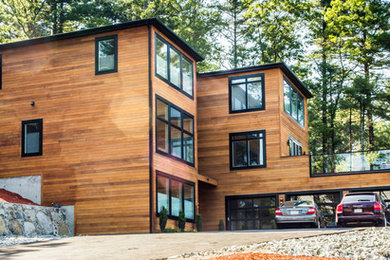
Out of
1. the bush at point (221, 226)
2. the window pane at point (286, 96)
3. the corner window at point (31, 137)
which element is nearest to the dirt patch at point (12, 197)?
the corner window at point (31, 137)

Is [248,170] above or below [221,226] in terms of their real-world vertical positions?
above

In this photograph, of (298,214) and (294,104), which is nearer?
(298,214)

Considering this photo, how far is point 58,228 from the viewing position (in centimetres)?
2159

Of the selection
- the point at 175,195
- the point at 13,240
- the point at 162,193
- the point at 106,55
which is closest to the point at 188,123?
the point at 175,195

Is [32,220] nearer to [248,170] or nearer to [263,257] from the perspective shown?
[263,257]

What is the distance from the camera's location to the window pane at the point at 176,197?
78.2ft

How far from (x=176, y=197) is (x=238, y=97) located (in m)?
8.08

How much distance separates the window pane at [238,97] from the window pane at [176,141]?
5.83 metres

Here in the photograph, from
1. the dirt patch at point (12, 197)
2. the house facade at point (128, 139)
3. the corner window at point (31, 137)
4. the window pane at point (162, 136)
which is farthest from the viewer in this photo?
the corner window at point (31, 137)

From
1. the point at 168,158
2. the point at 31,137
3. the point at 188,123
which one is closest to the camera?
the point at 168,158

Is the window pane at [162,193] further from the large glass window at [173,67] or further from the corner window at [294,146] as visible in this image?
the corner window at [294,146]

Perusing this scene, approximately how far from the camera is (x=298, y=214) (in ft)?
73.4

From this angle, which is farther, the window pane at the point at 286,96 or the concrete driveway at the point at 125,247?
the window pane at the point at 286,96

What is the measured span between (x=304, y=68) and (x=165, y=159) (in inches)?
919
